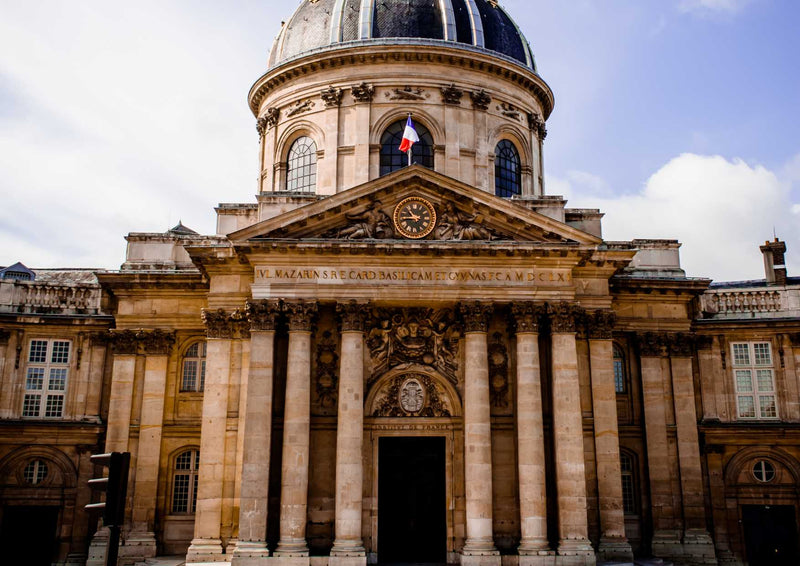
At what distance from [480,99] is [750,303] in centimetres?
1338

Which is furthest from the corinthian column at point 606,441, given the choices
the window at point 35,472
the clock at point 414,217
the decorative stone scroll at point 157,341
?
the window at point 35,472

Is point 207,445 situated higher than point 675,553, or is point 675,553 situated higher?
point 207,445

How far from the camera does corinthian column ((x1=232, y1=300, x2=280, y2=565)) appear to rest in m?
24.1

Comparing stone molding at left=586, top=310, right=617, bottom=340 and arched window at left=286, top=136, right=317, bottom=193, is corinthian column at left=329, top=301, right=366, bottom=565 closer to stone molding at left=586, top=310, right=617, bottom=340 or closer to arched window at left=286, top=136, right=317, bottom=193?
stone molding at left=586, top=310, right=617, bottom=340

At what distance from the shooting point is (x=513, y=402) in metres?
26.7

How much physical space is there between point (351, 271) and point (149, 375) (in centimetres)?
873

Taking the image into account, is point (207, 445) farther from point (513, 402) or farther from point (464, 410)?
point (513, 402)

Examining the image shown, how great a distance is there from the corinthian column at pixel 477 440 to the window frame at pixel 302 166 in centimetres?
1139

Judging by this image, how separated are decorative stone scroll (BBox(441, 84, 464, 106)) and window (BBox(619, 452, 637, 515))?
1522cm

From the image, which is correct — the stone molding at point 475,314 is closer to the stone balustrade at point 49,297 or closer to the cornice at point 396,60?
the cornice at point 396,60

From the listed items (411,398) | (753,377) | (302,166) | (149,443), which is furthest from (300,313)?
(753,377)

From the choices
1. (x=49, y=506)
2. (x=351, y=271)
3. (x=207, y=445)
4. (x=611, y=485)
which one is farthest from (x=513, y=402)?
(x=49, y=506)

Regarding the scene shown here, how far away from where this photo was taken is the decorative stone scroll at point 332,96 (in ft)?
111

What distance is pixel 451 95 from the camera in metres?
33.8
